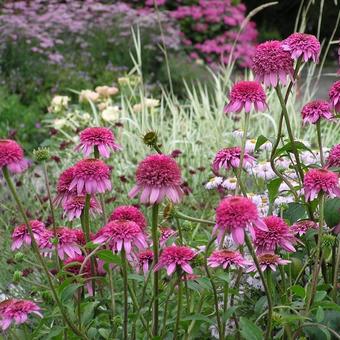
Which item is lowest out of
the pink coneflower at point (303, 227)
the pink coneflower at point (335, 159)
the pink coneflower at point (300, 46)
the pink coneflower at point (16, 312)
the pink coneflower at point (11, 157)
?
the pink coneflower at point (16, 312)

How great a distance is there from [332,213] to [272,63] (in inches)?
15.4

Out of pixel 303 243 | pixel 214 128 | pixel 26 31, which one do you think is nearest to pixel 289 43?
pixel 303 243

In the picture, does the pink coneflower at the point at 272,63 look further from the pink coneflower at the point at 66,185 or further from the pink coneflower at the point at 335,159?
the pink coneflower at the point at 66,185

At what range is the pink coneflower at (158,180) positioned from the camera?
61.4 inches

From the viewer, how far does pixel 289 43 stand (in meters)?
1.86

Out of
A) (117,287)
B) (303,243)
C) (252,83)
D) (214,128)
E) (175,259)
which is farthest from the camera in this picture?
(214,128)

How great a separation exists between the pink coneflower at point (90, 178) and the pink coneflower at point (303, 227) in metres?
0.49

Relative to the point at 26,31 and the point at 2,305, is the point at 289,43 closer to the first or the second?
the point at 2,305

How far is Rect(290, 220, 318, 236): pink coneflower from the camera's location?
190cm

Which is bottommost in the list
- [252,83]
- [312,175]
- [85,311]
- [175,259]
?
[85,311]

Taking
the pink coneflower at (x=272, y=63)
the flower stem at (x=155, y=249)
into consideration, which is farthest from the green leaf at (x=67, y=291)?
the pink coneflower at (x=272, y=63)

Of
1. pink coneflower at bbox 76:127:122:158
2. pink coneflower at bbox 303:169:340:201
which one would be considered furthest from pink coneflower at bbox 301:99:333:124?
pink coneflower at bbox 76:127:122:158

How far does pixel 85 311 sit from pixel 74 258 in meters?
0.18

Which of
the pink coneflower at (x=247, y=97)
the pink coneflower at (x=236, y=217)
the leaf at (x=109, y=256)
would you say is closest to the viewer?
the pink coneflower at (x=236, y=217)
